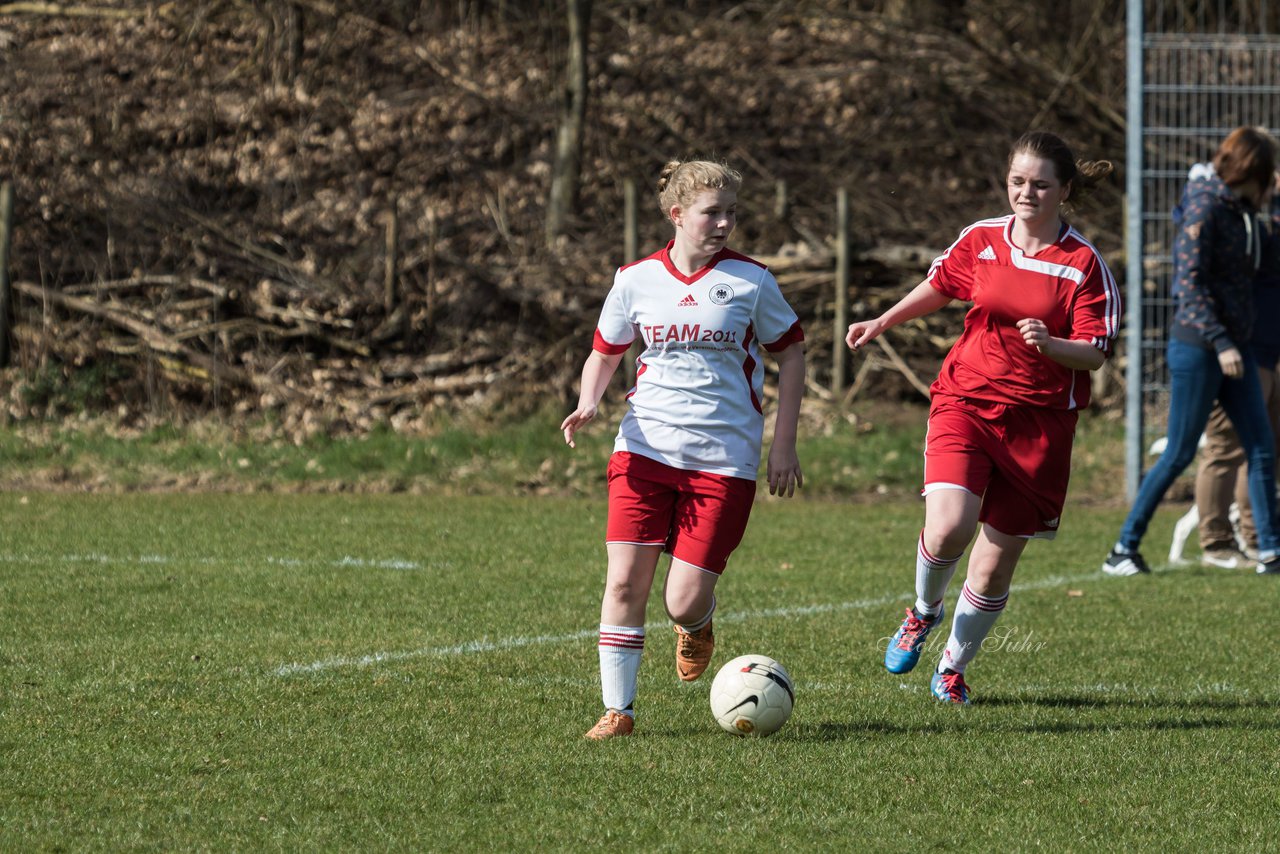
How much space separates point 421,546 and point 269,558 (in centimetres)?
97

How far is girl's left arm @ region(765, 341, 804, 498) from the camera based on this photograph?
510 centimetres

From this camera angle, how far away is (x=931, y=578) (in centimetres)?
571

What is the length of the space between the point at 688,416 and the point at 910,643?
132 centimetres

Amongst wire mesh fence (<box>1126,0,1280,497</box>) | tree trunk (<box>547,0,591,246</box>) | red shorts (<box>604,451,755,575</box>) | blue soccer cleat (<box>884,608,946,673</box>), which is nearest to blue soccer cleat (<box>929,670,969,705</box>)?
blue soccer cleat (<box>884,608,946,673</box>)

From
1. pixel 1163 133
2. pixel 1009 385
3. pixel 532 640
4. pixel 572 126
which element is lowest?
pixel 532 640

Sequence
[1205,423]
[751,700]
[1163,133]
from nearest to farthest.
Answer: [751,700], [1205,423], [1163,133]

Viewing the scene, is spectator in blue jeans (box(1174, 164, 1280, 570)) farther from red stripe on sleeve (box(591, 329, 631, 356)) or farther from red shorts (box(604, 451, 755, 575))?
red stripe on sleeve (box(591, 329, 631, 356))

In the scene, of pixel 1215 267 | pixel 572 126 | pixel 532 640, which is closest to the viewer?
pixel 532 640

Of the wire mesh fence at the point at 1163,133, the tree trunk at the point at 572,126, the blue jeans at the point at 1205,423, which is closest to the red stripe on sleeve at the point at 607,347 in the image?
the blue jeans at the point at 1205,423

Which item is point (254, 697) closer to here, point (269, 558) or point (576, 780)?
point (576, 780)

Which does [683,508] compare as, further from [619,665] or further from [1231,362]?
[1231,362]

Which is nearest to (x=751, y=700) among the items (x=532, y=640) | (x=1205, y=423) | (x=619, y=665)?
(x=619, y=665)

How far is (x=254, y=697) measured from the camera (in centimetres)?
545

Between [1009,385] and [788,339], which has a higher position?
[788,339]
